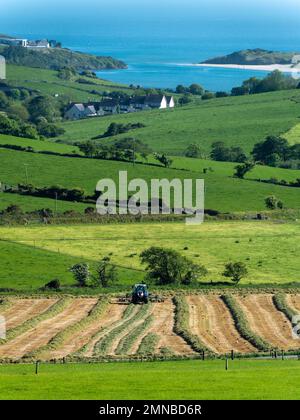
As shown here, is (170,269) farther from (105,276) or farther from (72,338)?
(72,338)

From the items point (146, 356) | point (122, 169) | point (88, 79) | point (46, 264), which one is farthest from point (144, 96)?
point (146, 356)

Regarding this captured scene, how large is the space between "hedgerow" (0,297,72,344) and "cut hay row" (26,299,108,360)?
4.78 feet

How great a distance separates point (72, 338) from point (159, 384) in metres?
14.8

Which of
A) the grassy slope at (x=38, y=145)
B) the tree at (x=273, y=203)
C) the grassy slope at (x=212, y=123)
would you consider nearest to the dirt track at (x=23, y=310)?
A: the tree at (x=273, y=203)

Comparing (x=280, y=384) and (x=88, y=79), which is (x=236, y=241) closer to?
(x=280, y=384)

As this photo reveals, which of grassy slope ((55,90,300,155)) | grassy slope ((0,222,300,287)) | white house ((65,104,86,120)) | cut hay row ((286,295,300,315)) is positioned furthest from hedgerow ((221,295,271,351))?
white house ((65,104,86,120))

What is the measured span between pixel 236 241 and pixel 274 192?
57.7 feet

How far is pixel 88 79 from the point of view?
197 metres

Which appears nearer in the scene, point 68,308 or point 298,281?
point 68,308

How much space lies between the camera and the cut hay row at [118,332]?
Answer: 1572 inches

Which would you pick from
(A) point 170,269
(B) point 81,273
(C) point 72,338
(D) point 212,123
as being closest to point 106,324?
(C) point 72,338

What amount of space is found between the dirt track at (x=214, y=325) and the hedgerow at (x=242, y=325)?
0.63 ft

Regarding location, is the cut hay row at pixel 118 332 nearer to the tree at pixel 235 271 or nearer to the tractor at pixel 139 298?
the tractor at pixel 139 298
